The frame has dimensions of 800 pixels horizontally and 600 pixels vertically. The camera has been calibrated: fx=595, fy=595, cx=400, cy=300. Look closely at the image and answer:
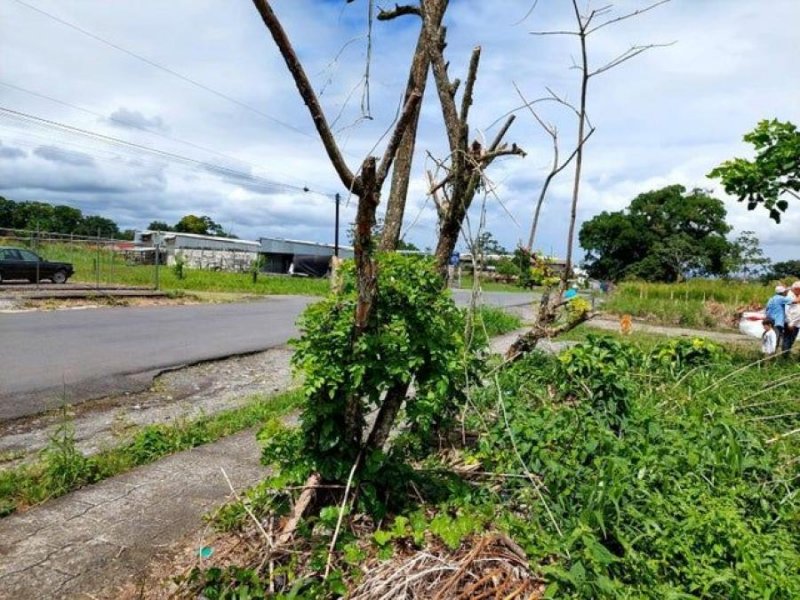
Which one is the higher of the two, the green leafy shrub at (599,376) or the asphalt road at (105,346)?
the green leafy shrub at (599,376)

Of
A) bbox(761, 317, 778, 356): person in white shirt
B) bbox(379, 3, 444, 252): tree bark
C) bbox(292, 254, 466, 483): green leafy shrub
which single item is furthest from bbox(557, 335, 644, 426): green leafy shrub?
bbox(761, 317, 778, 356): person in white shirt

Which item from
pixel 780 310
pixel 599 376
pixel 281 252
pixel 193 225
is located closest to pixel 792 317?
pixel 780 310

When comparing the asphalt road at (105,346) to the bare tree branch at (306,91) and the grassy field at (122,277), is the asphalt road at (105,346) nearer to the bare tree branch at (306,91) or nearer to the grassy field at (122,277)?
the bare tree branch at (306,91)

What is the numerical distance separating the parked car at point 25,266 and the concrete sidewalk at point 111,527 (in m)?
19.9

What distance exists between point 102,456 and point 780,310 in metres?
11.3

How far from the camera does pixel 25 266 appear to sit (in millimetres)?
22031

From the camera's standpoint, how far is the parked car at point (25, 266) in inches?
847

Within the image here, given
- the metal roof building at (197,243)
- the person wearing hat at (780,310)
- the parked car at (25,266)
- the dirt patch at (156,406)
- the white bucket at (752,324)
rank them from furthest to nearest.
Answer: the metal roof building at (197,243) < the parked car at (25,266) < the white bucket at (752,324) < the person wearing hat at (780,310) < the dirt patch at (156,406)

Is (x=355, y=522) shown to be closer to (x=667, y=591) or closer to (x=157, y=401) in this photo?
(x=667, y=591)

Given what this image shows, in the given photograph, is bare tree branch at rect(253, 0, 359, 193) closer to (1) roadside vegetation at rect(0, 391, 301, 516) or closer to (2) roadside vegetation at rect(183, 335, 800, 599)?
(2) roadside vegetation at rect(183, 335, 800, 599)

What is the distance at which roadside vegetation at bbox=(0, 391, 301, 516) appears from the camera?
378cm

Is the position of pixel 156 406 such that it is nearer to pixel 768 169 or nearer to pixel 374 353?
pixel 374 353

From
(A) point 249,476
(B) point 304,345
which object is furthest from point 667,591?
(A) point 249,476

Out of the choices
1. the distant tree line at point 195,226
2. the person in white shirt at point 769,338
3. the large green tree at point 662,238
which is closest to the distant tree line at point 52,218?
the distant tree line at point 195,226
